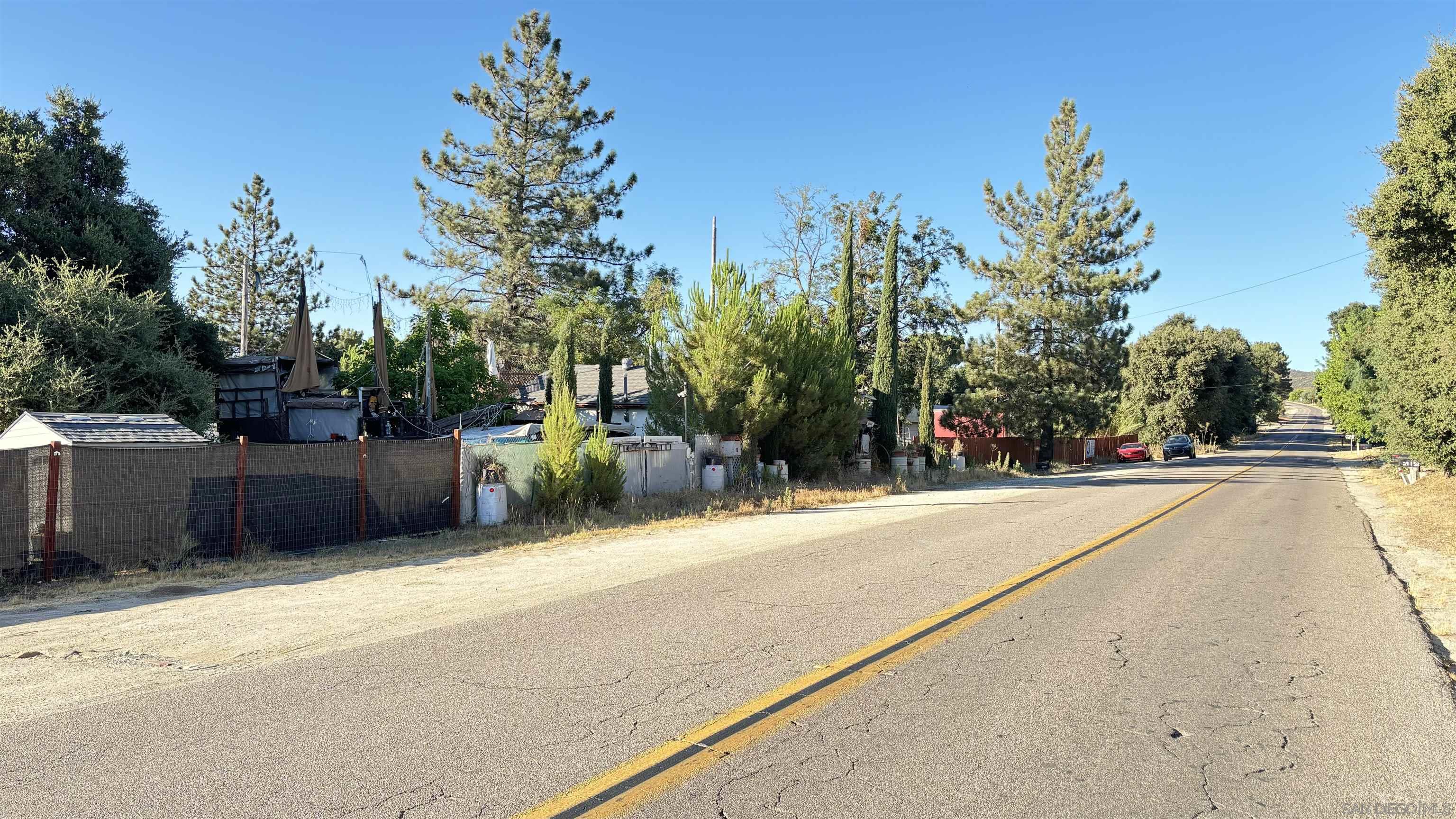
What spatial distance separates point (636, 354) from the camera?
4491 centimetres

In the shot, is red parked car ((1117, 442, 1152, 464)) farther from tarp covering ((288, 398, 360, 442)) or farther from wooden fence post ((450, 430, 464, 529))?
wooden fence post ((450, 430, 464, 529))

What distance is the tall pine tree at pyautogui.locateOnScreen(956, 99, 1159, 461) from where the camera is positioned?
4428cm

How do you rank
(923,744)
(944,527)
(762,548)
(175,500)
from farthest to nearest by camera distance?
(944,527)
(762,548)
(175,500)
(923,744)

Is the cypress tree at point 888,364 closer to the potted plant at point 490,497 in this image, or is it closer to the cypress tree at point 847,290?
the cypress tree at point 847,290

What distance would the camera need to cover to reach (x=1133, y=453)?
5222 centimetres

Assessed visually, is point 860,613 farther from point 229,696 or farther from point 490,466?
point 490,466

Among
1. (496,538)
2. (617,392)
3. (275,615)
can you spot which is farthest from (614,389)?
(275,615)

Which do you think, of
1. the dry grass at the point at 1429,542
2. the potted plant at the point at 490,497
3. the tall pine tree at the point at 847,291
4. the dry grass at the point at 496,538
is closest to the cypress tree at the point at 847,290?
the tall pine tree at the point at 847,291

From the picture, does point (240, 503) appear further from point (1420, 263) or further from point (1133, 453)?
point (1133, 453)

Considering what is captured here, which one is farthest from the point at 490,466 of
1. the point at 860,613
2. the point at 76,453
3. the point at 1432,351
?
the point at 1432,351

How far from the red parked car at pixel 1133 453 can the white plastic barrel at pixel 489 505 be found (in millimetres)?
47406

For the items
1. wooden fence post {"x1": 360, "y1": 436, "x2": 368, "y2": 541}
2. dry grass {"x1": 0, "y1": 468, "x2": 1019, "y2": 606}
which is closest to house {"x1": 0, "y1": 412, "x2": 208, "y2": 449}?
dry grass {"x1": 0, "y1": 468, "x2": 1019, "y2": 606}

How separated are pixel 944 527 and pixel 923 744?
10310 mm

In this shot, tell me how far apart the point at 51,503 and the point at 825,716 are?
971 centimetres
